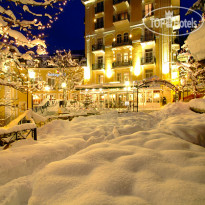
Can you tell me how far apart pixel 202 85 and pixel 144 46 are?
10.3 meters

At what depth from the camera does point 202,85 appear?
1537 centimetres

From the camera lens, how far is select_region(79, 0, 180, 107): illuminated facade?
2016cm

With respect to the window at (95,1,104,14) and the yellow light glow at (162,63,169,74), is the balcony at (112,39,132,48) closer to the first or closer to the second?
the yellow light glow at (162,63,169,74)

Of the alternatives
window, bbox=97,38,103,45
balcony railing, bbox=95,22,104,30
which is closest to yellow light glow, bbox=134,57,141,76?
window, bbox=97,38,103,45

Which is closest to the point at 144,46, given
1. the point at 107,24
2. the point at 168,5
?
the point at 168,5

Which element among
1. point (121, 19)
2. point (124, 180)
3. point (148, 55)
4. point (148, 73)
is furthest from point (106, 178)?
point (121, 19)

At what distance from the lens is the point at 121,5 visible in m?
22.7

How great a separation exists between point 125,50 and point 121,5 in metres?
7.31

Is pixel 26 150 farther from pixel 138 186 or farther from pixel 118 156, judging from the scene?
pixel 138 186

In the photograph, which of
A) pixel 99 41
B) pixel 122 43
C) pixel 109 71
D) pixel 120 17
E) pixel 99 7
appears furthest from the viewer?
pixel 99 41

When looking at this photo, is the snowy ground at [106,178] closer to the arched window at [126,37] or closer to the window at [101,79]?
the window at [101,79]

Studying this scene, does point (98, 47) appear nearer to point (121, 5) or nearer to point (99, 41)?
point (99, 41)

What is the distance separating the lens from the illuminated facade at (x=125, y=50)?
20.2m

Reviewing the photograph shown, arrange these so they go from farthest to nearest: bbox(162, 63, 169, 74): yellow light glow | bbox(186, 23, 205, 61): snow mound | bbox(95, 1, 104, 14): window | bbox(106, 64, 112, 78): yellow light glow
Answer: bbox(95, 1, 104, 14): window < bbox(106, 64, 112, 78): yellow light glow < bbox(162, 63, 169, 74): yellow light glow < bbox(186, 23, 205, 61): snow mound
